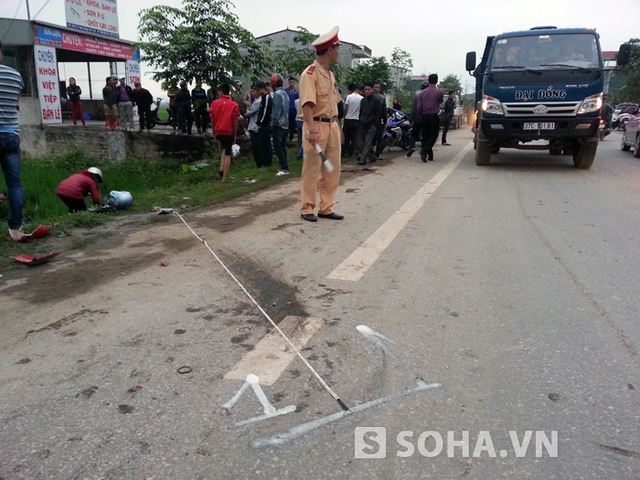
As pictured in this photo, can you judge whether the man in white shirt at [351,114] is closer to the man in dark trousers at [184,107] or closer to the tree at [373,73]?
the man in dark trousers at [184,107]

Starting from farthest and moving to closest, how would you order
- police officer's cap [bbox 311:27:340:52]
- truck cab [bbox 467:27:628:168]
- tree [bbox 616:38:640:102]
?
tree [bbox 616:38:640:102] → truck cab [bbox 467:27:628:168] → police officer's cap [bbox 311:27:340:52]

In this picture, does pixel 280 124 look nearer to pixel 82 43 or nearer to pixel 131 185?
pixel 131 185

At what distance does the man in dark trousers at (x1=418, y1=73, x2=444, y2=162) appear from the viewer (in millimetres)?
10828

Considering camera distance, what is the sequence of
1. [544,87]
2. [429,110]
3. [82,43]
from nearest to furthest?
[544,87] → [429,110] → [82,43]

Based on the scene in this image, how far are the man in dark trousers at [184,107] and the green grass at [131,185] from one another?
107cm

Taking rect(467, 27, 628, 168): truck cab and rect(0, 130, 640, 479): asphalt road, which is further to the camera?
rect(467, 27, 628, 168): truck cab

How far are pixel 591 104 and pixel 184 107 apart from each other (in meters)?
9.69

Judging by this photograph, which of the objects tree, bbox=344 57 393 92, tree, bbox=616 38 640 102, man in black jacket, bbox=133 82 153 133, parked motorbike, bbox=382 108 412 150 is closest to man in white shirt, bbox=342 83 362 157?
parked motorbike, bbox=382 108 412 150

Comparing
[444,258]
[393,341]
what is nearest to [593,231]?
[444,258]

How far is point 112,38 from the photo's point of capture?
20000mm

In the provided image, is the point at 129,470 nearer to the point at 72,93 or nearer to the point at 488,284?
the point at 488,284

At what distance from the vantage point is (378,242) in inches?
179

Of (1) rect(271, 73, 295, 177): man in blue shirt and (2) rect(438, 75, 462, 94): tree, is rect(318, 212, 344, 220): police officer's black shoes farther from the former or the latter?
(2) rect(438, 75, 462, 94): tree

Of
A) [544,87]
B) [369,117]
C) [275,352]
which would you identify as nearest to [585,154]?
[544,87]
